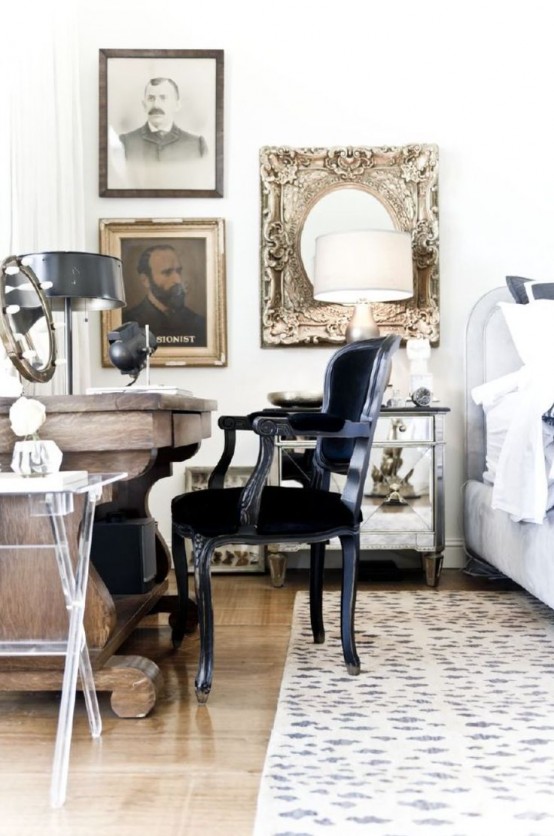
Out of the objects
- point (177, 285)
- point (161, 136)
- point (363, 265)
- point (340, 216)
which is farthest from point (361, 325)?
point (161, 136)

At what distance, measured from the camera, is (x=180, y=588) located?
282 cm

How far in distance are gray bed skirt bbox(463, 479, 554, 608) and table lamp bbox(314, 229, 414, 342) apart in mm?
871

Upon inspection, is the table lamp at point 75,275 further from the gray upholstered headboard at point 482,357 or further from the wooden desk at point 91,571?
the gray upholstered headboard at point 482,357

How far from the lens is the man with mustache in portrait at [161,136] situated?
14.0ft

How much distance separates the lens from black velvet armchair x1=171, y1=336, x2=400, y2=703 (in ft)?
7.51

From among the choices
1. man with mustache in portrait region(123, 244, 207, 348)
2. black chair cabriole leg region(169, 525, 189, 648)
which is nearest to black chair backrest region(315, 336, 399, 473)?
black chair cabriole leg region(169, 525, 189, 648)

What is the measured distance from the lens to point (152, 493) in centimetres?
434

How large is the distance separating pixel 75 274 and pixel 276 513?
104 centimetres

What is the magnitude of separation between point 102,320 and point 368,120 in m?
1.59

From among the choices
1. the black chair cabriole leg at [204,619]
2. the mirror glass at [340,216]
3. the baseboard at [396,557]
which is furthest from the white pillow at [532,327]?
the black chair cabriole leg at [204,619]

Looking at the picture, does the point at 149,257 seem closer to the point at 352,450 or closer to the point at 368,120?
the point at 368,120

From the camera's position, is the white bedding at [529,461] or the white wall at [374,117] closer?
the white bedding at [529,461]

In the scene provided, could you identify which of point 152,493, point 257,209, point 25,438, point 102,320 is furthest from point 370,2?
point 25,438

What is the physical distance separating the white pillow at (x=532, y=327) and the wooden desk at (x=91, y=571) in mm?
2000
